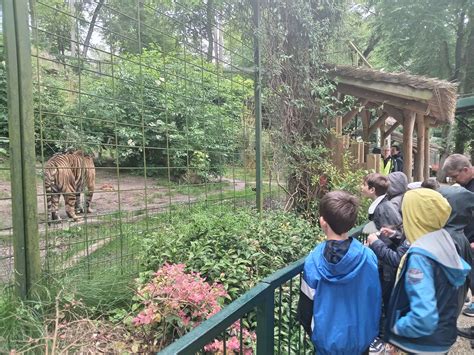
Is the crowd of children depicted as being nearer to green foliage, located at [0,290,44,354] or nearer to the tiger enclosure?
the tiger enclosure

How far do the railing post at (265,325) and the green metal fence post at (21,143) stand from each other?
1.57 meters

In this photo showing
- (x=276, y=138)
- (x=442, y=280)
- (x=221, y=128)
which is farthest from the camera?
(x=276, y=138)

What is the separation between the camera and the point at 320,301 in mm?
1863

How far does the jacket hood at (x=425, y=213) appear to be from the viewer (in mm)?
1957

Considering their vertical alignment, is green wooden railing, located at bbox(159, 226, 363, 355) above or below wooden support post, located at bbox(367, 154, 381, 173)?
below

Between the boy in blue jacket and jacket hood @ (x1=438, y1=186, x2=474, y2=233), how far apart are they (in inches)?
41.9

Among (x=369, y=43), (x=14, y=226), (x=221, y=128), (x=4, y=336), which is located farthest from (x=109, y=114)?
(x=369, y=43)

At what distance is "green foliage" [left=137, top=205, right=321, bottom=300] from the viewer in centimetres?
284

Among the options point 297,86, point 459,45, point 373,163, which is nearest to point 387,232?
point 297,86

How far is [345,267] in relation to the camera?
1.83m

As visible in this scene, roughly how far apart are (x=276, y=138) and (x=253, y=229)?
224 centimetres

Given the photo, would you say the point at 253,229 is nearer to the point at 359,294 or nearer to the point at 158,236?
the point at 158,236

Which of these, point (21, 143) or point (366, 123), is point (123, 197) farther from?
point (21, 143)

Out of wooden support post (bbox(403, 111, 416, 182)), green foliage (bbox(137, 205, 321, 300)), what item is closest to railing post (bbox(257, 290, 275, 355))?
green foliage (bbox(137, 205, 321, 300))
